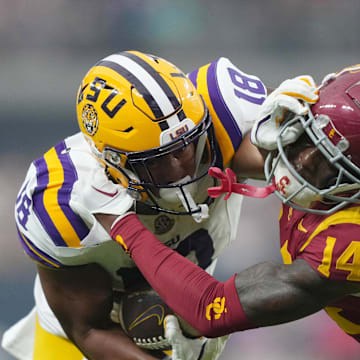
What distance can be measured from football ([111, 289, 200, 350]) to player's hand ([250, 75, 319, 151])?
2.12ft

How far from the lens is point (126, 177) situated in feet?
6.40

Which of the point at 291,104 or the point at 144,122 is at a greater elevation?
the point at 291,104

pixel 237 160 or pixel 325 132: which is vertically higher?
pixel 325 132

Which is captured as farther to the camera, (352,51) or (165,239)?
(352,51)

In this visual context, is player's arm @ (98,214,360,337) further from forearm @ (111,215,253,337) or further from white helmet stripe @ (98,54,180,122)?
white helmet stripe @ (98,54,180,122)

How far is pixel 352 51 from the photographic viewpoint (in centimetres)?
412

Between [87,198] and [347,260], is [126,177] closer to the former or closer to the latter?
[87,198]

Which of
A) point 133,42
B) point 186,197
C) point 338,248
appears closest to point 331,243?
point 338,248

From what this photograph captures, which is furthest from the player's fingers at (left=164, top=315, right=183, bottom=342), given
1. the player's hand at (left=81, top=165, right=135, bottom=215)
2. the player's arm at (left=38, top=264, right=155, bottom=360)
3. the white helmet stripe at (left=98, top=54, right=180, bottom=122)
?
the white helmet stripe at (left=98, top=54, right=180, bottom=122)

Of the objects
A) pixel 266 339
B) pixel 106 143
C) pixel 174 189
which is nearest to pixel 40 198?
pixel 106 143

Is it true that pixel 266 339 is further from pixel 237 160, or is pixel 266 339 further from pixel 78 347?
pixel 237 160

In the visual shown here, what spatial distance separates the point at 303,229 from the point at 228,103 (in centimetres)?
51

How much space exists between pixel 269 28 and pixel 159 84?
2.65m

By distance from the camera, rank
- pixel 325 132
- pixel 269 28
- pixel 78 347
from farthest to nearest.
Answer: pixel 269 28
pixel 78 347
pixel 325 132
